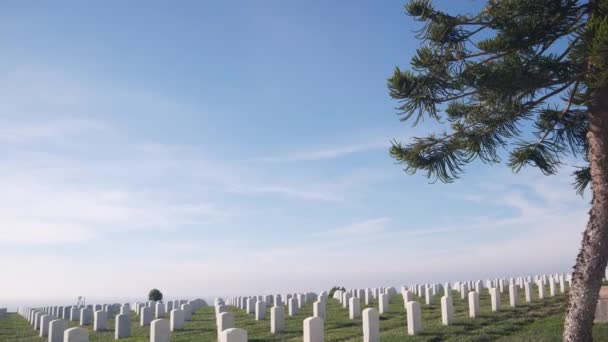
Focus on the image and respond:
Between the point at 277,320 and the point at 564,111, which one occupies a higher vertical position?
the point at 564,111

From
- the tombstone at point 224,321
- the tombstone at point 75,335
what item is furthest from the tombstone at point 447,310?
the tombstone at point 75,335

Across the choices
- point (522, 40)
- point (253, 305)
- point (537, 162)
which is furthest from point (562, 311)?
point (253, 305)

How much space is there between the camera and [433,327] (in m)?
12.4

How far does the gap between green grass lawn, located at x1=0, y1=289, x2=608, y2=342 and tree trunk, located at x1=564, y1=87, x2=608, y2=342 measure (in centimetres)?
196

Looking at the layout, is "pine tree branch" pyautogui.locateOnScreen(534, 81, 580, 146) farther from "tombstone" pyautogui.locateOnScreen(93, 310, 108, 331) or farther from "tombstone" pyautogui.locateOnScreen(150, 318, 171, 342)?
"tombstone" pyautogui.locateOnScreen(93, 310, 108, 331)

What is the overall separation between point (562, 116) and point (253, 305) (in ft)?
47.9

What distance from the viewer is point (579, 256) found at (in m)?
8.16

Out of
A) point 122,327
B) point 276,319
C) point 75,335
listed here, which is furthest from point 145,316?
point 75,335

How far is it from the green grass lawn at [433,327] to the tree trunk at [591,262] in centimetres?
196

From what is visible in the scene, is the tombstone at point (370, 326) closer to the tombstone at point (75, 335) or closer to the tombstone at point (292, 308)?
the tombstone at point (75, 335)

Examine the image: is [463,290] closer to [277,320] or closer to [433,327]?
[433,327]

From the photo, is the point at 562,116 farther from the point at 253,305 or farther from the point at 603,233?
the point at 253,305

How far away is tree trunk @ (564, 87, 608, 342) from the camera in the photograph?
7883mm

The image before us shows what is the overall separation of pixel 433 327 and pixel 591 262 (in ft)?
17.0
